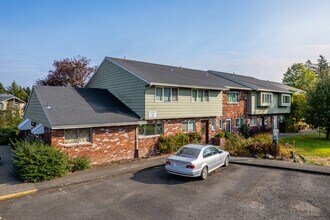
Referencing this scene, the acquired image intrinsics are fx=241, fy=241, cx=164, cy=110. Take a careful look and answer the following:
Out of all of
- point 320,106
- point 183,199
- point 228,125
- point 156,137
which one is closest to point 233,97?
point 228,125

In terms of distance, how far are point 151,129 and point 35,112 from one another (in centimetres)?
780

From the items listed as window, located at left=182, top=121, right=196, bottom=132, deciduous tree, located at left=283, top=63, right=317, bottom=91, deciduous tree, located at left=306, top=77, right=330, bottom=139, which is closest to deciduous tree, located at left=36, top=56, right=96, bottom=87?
window, located at left=182, top=121, right=196, bottom=132

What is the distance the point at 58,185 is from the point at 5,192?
1.91m

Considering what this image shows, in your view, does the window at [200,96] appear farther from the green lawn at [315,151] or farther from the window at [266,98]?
the window at [266,98]

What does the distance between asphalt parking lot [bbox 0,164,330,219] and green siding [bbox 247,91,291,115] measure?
1485 cm

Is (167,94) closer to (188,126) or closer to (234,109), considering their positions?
(188,126)

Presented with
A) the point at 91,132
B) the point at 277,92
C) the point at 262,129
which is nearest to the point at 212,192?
the point at 91,132

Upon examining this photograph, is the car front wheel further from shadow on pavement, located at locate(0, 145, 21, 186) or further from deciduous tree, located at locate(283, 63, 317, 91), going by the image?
deciduous tree, located at locate(283, 63, 317, 91)

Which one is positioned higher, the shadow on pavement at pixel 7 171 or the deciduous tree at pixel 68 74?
the deciduous tree at pixel 68 74

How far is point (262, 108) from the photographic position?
2789cm

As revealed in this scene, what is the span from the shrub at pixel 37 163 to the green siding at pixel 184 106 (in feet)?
20.5

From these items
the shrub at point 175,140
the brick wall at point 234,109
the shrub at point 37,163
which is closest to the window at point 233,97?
the brick wall at point 234,109

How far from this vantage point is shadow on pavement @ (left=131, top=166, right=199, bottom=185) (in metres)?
11.1

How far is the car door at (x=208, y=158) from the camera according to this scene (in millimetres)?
11605
